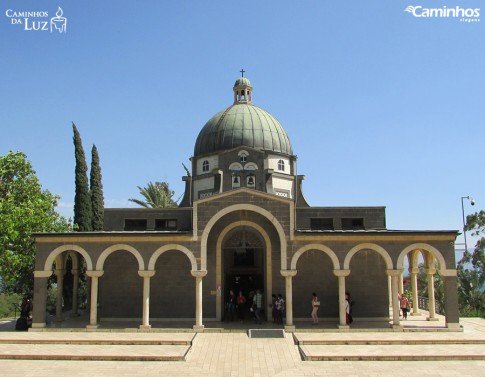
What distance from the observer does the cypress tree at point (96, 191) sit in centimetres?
3778

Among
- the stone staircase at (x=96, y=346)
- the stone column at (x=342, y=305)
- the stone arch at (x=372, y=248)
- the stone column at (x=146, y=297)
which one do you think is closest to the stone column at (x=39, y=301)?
Result: the stone staircase at (x=96, y=346)

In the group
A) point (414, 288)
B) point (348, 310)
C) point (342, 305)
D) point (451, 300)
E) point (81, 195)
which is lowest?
point (348, 310)

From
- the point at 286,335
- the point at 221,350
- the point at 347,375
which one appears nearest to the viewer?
the point at 347,375

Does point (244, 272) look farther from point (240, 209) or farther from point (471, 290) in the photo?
point (471, 290)

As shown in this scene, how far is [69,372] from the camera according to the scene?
15547 millimetres

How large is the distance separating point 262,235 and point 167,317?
273 inches

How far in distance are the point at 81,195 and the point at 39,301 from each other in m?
12.5

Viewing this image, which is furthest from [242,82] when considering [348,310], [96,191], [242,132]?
[348,310]

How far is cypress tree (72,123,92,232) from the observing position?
35.2 m

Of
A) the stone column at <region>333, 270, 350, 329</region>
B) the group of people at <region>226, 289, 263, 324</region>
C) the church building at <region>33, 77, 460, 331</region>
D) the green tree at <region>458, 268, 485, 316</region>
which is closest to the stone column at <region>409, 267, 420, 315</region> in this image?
the church building at <region>33, 77, 460, 331</region>

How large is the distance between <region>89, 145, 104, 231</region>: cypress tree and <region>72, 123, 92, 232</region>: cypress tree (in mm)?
1561

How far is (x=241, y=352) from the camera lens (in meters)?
18.6

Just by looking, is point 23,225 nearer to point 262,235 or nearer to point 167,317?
point 167,317

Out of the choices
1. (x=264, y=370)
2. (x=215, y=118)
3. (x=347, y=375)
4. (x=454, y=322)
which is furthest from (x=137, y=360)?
(x=215, y=118)
